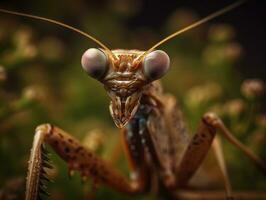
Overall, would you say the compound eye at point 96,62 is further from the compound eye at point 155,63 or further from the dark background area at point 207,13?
the dark background area at point 207,13

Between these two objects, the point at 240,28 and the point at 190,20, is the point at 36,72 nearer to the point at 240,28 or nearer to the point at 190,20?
the point at 190,20

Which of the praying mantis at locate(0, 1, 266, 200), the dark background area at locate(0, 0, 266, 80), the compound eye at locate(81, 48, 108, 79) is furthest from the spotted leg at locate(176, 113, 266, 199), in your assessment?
the dark background area at locate(0, 0, 266, 80)

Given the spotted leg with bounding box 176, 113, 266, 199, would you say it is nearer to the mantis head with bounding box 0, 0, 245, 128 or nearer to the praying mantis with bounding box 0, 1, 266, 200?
the praying mantis with bounding box 0, 1, 266, 200

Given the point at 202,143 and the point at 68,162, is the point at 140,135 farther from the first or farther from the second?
the point at 68,162

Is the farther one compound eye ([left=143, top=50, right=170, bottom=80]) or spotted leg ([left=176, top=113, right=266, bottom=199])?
spotted leg ([left=176, top=113, right=266, bottom=199])

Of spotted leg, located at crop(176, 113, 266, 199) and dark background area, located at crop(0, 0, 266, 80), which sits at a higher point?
dark background area, located at crop(0, 0, 266, 80)

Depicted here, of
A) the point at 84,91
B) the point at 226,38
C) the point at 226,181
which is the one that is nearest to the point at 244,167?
the point at 226,181

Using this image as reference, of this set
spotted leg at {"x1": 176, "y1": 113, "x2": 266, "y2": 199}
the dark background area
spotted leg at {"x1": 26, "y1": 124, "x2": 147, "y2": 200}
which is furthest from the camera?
the dark background area
